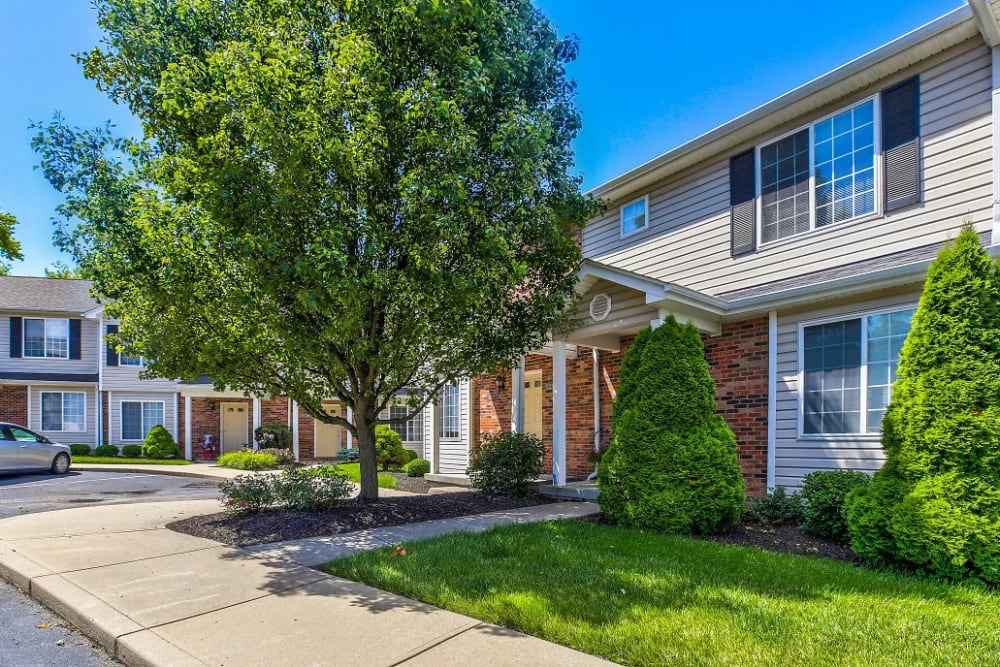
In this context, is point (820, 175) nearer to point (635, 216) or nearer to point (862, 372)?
point (862, 372)

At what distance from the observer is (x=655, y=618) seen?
12.4 ft

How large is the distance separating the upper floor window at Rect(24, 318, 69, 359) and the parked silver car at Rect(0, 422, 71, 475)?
761cm

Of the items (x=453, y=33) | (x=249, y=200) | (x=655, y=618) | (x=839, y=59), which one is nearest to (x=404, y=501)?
(x=249, y=200)

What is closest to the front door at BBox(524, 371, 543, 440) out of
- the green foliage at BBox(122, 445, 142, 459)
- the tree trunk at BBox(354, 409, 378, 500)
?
the tree trunk at BBox(354, 409, 378, 500)

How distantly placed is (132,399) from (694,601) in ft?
78.5

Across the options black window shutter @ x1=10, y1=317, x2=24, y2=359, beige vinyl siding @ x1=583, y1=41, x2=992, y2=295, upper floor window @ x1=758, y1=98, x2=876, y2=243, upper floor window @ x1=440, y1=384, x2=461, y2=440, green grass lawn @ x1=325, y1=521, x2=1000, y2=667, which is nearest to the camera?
green grass lawn @ x1=325, y1=521, x2=1000, y2=667

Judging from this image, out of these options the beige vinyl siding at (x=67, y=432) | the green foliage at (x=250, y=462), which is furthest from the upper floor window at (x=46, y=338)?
the green foliage at (x=250, y=462)

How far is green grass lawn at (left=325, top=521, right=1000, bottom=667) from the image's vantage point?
335 cm

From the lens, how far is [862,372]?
289 inches

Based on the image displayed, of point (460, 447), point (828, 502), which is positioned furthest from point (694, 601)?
point (460, 447)

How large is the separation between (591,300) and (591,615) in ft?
19.8

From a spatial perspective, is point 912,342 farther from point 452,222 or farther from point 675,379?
point 452,222

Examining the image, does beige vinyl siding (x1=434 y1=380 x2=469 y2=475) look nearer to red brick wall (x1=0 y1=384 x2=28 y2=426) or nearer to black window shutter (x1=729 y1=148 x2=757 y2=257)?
black window shutter (x1=729 y1=148 x2=757 y2=257)

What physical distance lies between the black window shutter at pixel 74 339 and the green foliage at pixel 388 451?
44.4ft
